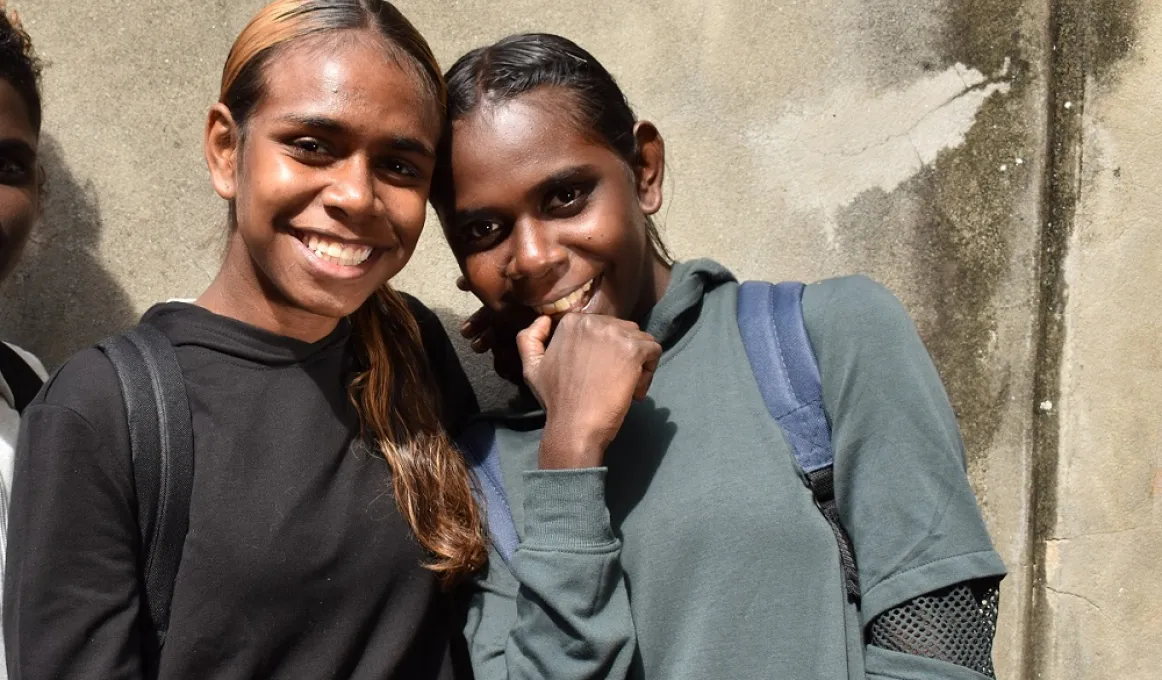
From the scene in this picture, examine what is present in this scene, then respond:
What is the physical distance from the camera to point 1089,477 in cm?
238

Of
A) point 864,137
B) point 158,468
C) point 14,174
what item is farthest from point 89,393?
point 864,137

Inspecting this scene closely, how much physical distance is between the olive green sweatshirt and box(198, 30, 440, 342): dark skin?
423 millimetres

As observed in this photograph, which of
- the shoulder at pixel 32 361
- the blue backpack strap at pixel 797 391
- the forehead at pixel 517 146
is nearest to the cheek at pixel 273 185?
the forehead at pixel 517 146

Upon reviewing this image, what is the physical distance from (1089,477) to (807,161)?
0.95 meters

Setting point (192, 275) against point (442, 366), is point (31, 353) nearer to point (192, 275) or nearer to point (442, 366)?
point (192, 275)

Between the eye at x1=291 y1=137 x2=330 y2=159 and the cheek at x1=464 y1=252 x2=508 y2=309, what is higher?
the eye at x1=291 y1=137 x2=330 y2=159

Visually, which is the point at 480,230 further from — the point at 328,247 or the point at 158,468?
the point at 158,468

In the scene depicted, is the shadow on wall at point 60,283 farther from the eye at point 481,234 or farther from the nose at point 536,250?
the nose at point 536,250

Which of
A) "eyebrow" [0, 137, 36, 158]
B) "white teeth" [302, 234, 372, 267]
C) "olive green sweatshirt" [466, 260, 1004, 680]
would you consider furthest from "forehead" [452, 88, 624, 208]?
"eyebrow" [0, 137, 36, 158]

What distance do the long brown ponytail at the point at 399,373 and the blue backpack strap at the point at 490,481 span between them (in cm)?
3

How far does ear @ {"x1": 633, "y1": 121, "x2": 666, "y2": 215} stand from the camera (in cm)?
181

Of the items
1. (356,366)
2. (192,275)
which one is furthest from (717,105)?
(192,275)

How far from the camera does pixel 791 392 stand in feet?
5.29

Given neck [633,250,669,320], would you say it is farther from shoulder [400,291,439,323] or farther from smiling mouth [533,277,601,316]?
shoulder [400,291,439,323]
